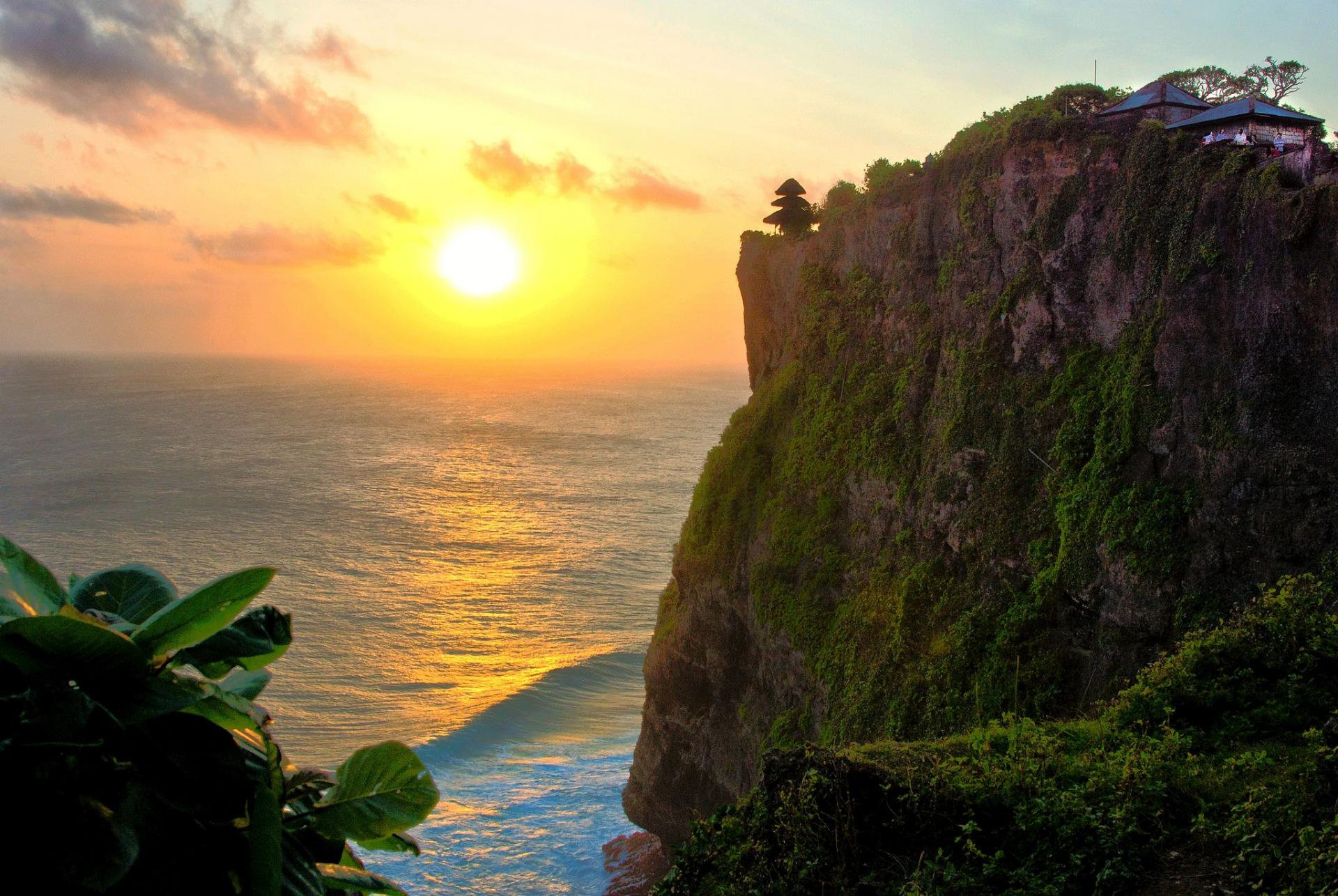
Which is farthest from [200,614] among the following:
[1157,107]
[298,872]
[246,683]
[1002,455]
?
[1157,107]

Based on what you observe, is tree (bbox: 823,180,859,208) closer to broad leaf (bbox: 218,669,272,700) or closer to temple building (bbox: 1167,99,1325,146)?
temple building (bbox: 1167,99,1325,146)

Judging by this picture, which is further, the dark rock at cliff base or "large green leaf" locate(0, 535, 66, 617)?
the dark rock at cliff base

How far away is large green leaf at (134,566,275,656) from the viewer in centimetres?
208

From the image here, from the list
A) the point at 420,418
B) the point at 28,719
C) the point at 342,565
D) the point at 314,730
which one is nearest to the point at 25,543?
the point at 342,565

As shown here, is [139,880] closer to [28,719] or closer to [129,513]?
[28,719]

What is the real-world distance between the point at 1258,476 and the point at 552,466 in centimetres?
6377

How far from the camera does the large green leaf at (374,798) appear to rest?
2375 mm

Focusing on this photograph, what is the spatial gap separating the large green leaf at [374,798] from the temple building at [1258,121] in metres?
16.6

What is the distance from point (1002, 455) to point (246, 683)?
15.6 m

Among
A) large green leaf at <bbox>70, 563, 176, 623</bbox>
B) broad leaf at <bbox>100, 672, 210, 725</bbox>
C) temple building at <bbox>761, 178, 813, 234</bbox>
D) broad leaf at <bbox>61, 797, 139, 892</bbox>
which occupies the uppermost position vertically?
temple building at <bbox>761, 178, 813, 234</bbox>

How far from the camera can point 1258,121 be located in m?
15.4

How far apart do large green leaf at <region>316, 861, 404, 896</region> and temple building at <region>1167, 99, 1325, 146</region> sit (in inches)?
661

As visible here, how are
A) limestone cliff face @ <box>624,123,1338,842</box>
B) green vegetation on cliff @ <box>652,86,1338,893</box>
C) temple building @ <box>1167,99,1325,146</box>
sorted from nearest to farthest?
green vegetation on cliff @ <box>652,86,1338,893</box>
limestone cliff face @ <box>624,123,1338,842</box>
temple building @ <box>1167,99,1325,146</box>

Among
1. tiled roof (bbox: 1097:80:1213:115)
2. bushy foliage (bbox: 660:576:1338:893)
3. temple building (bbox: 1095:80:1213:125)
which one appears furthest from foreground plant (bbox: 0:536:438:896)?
tiled roof (bbox: 1097:80:1213:115)
